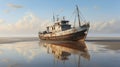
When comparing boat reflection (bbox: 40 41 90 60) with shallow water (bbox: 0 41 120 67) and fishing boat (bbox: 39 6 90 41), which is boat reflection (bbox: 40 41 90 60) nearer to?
shallow water (bbox: 0 41 120 67)

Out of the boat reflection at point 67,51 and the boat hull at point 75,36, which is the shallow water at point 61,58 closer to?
the boat reflection at point 67,51

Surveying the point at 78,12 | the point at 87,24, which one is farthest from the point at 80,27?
the point at 78,12

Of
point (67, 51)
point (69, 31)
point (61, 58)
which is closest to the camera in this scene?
point (61, 58)

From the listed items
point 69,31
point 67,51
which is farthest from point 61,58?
point 69,31

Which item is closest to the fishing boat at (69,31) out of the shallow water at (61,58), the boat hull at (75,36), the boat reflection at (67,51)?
the boat hull at (75,36)

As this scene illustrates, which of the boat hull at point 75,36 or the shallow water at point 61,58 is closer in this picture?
the shallow water at point 61,58

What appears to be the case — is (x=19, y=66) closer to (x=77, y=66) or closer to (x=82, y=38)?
(x=77, y=66)

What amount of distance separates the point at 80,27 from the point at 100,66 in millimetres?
44260

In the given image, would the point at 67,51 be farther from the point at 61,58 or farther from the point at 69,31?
the point at 69,31

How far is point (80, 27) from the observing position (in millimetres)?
61250

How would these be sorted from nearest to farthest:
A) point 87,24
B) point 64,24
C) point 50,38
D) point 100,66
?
point 100,66 < point 87,24 < point 64,24 < point 50,38

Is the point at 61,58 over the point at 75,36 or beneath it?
beneath

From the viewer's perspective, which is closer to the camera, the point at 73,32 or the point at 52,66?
the point at 52,66

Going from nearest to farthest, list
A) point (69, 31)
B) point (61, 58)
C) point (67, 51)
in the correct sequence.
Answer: point (61, 58)
point (67, 51)
point (69, 31)
